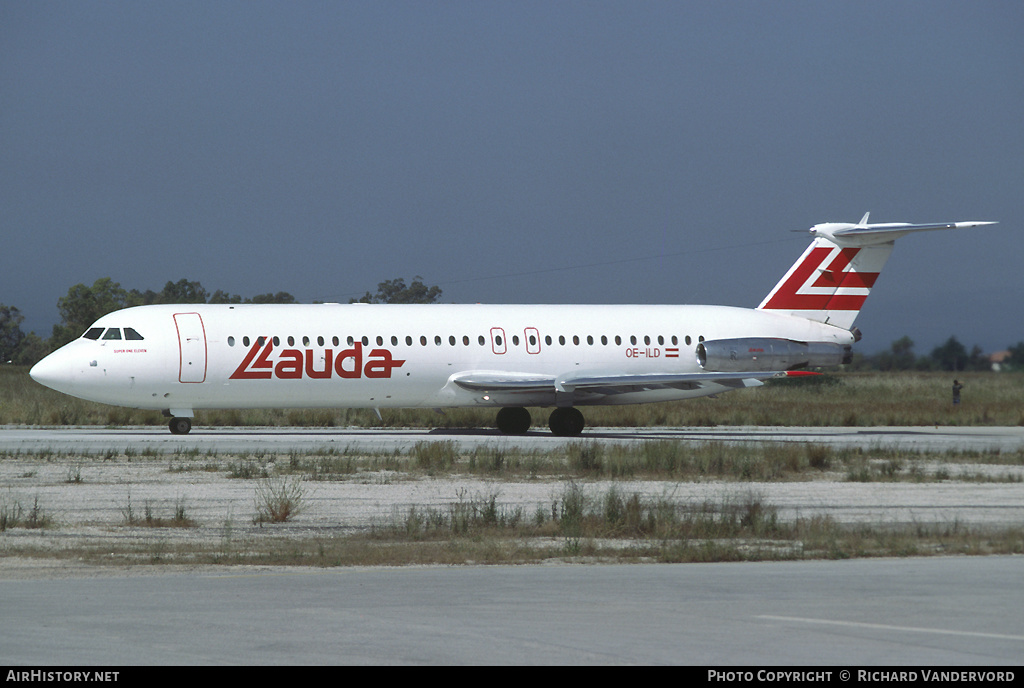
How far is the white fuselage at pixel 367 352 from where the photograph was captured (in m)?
31.0

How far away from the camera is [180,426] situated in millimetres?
32062

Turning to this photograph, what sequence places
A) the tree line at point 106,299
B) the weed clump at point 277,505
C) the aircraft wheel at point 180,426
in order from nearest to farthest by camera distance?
the weed clump at point 277,505
the aircraft wheel at point 180,426
the tree line at point 106,299

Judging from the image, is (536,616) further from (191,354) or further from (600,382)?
(600,382)

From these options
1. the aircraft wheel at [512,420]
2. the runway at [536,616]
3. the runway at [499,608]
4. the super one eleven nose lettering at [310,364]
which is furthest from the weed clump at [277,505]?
the aircraft wheel at [512,420]

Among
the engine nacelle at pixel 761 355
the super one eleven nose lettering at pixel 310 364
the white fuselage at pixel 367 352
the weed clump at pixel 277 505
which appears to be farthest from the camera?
the engine nacelle at pixel 761 355

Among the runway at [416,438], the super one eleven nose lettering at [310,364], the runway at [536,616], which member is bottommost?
the runway at [536,616]

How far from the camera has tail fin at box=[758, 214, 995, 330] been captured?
3738 centimetres

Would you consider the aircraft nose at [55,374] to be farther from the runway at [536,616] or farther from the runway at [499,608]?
the runway at [536,616]

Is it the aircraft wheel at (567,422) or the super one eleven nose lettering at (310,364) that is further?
the aircraft wheel at (567,422)

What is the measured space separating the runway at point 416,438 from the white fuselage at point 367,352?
1.07 m

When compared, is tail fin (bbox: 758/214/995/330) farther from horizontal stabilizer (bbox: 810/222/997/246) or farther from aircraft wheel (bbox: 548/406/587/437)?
aircraft wheel (bbox: 548/406/587/437)

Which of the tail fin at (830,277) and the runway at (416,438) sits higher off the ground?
the tail fin at (830,277)

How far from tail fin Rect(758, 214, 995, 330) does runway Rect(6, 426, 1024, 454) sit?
3667 mm
